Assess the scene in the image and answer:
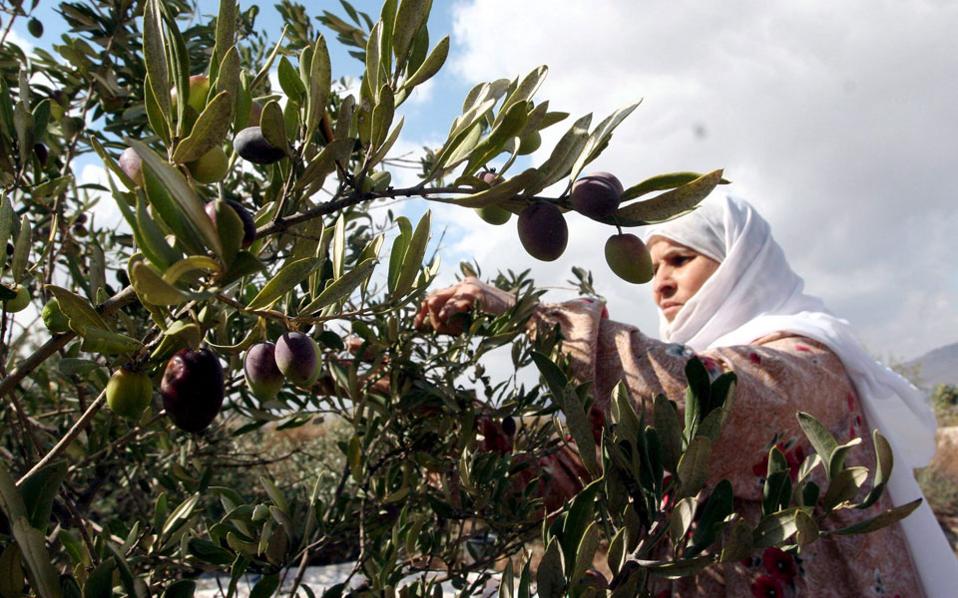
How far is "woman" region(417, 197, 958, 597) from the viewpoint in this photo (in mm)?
1710

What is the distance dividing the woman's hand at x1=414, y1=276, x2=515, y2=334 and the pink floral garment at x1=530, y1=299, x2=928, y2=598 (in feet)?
0.44

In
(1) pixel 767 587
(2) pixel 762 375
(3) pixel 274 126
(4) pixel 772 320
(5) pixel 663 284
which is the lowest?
(1) pixel 767 587

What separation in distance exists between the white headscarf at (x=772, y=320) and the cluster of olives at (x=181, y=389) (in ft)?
6.46

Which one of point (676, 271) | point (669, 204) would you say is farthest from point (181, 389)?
point (676, 271)

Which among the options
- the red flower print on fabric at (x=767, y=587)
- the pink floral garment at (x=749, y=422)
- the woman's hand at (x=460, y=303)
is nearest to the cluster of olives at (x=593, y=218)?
the woman's hand at (x=460, y=303)

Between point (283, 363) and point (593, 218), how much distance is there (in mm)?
279

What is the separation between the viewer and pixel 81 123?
1.43 metres

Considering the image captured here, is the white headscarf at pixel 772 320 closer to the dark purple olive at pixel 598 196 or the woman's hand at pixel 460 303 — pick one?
the woman's hand at pixel 460 303

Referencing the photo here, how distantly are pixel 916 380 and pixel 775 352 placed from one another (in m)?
12.6

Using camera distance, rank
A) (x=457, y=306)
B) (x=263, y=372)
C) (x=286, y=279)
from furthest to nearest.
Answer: (x=457, y=306) → (x=263, y=372) → (x=286, y=279)

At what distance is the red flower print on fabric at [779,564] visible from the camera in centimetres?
174

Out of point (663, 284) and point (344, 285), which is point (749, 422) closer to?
point (663, 284)

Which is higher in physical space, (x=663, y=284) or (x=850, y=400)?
(x=663, y=284)

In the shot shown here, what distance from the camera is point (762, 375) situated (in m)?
1.79
